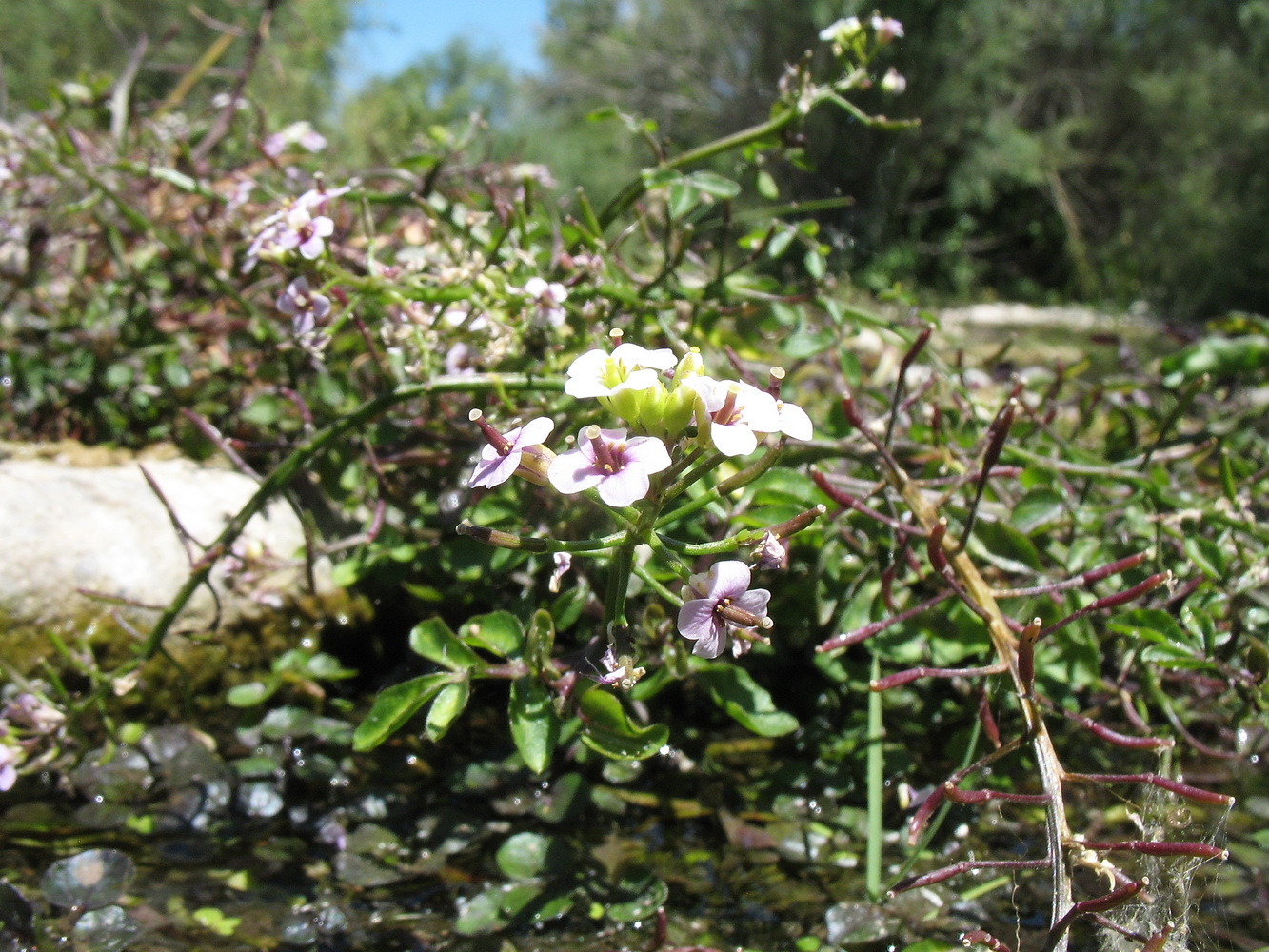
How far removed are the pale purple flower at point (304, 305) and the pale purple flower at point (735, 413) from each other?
641 mm

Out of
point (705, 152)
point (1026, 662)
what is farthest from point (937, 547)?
point (705, 152)

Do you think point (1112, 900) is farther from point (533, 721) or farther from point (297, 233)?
point (297, 233)

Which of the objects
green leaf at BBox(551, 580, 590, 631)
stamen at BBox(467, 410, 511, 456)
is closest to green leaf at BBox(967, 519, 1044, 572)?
green leaf at BBox(551, 580, 590, 631)

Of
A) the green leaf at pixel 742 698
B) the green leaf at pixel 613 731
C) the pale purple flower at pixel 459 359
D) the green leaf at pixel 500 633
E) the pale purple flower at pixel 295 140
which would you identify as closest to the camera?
the green leaf at pixel 613 731

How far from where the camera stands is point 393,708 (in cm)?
89

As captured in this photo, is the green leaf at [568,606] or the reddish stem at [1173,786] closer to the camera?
the reddish stem at [1173,786]

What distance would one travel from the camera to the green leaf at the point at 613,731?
85cm

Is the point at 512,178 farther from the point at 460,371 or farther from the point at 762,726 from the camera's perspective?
the point at 762,726

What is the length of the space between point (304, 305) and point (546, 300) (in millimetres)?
307

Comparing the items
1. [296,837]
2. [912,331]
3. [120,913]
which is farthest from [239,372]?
[912,331]

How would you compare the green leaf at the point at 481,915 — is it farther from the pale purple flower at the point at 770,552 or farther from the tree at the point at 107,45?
the tree at the point at 107,45

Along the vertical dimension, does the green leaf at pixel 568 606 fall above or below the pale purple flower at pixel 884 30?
below

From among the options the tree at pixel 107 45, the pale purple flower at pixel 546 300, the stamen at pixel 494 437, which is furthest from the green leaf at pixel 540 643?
the tree at pixel 107 45

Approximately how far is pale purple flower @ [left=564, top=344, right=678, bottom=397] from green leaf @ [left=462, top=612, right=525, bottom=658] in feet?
1.10
